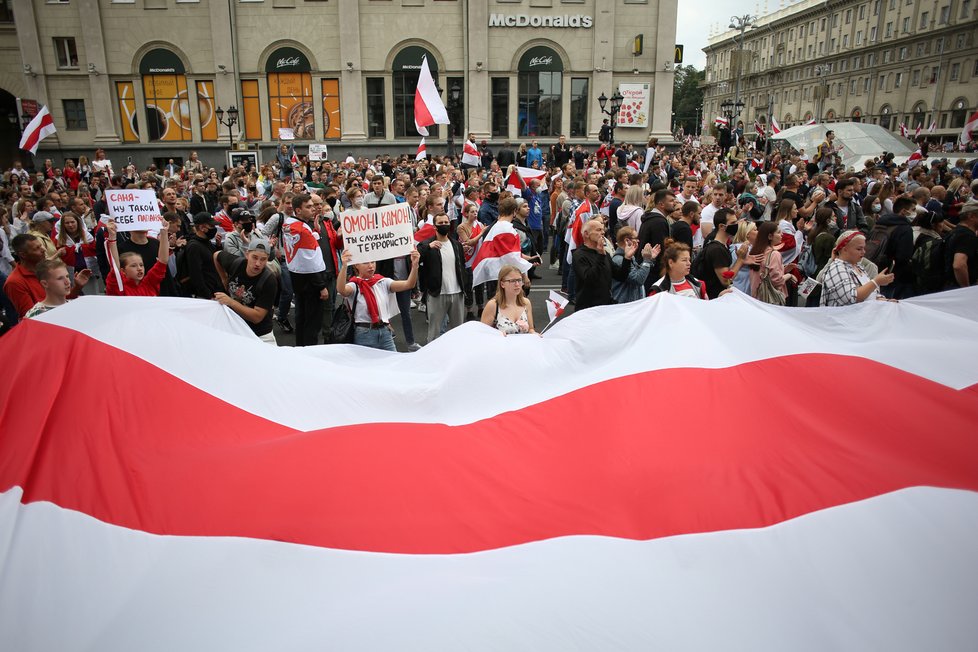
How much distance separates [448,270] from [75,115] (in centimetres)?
3835

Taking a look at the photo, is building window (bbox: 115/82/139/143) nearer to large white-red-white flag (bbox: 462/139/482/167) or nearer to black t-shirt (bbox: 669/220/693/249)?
large white-red-white flag (bbox: 462/139/482/167)

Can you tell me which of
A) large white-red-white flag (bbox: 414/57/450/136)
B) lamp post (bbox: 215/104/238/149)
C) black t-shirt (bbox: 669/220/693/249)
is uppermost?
lamp post (bbox: 215/104/238/149)

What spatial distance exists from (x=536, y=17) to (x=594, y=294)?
34262mm

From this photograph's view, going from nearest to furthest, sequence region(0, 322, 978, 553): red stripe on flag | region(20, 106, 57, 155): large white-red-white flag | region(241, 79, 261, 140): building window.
→ region(0, 322, 978, 553): red stripe on flag
region(20, 106, 57, 155): large white-red-white flag
region(241, 79, 261, 140): building window

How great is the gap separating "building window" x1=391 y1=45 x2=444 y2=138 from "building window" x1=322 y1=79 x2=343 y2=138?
328cm

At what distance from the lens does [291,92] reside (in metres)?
37.0

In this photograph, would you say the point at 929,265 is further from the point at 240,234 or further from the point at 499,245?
the point at 240,234

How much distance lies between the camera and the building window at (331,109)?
37.0 m

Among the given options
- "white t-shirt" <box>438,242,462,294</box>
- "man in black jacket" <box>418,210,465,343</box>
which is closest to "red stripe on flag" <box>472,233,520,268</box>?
"man in black jacket" <box>418,210,465,343</box>

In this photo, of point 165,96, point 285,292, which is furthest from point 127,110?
point 285,292

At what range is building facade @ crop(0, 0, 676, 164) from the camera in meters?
35.8

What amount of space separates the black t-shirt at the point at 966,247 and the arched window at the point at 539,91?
32.5m

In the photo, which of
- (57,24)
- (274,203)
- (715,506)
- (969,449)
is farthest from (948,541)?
(57,24)

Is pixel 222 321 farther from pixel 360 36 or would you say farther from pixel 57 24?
pixel 57 24
